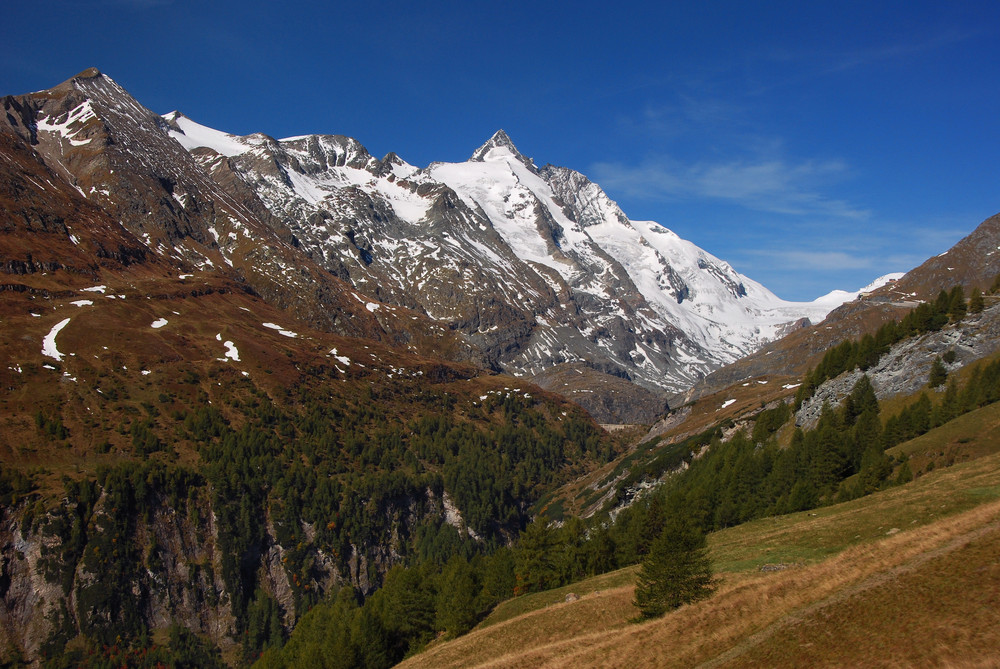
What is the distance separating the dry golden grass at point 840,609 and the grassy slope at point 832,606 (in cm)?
8

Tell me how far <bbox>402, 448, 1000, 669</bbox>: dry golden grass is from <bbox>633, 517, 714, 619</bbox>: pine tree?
7.53 ft

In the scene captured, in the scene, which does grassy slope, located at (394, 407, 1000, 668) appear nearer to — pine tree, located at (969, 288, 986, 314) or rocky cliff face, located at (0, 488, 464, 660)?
pine tree, located at (969, 288, 986, 314)

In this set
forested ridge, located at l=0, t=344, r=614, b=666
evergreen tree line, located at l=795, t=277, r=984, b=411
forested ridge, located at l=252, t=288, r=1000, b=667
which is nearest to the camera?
forested ridge, located at l=252, t=288, r=1000, b=667

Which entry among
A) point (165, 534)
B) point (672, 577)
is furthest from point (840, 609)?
point (165, 534)

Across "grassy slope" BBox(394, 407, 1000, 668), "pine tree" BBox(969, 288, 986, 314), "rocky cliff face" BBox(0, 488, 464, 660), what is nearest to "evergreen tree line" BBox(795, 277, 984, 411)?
"pine tree" BBox(969, 288, 986, 314)

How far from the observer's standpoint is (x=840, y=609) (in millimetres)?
30141

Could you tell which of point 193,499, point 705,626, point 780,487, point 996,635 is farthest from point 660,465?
point 996,635

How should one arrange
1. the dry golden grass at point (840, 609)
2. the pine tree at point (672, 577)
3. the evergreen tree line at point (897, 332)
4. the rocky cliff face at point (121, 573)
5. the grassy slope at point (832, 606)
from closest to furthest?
the dry golden grass at point (840, 609) → the grassy slope at point (832, 606) → the pine tree at point (672, 577) → the evergreen tree line at point (897, 332) → the rocky cliff face at point (121, 573)

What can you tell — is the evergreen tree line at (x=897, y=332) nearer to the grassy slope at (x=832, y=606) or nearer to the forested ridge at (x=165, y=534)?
the grassy slope at (x=832, y=606)

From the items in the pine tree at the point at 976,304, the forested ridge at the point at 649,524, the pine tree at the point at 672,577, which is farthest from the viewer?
the pine tree at the point at 976,304

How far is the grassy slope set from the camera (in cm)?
2641

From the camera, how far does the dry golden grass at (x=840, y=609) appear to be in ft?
86.0

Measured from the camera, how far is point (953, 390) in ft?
298

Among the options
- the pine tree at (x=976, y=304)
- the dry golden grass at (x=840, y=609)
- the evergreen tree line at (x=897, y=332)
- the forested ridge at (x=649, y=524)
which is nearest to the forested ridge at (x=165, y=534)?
the forested ridge at (x=649, y=524)
